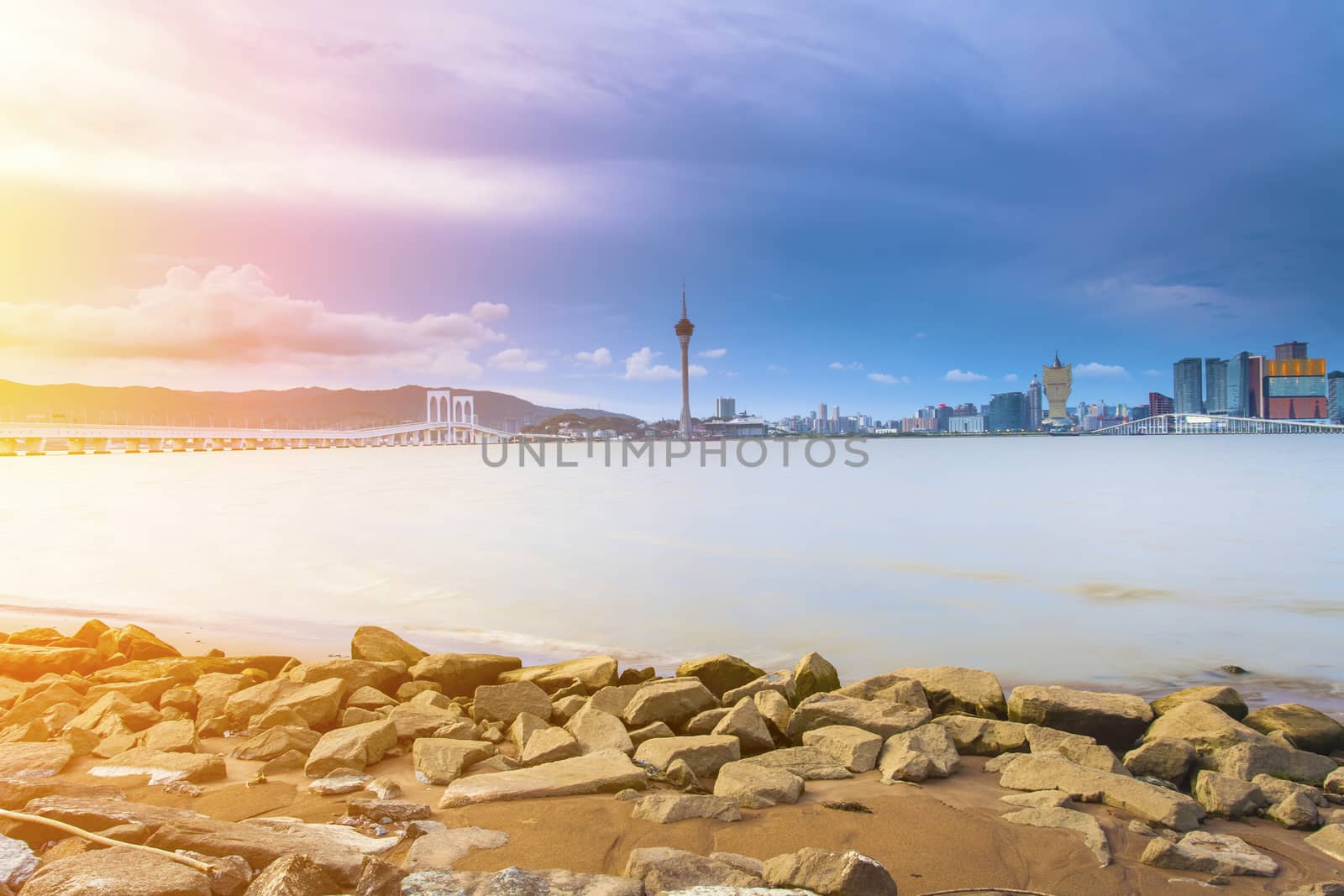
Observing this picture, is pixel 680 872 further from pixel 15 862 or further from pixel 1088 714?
pixel 1088 714

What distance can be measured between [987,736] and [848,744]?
0.93 meters

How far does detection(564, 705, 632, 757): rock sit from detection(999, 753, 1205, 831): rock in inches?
76.7

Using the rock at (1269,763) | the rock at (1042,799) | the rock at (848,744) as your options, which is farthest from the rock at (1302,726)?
the rock at (848,744)

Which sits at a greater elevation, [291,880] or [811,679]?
[291,880]

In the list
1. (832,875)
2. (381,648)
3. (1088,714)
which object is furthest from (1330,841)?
(381,648)

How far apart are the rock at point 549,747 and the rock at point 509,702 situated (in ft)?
1.97

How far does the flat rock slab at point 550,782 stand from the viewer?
4.06 meters

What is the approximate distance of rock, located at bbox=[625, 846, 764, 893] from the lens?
3100mm

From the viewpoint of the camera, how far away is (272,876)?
9.45 feet

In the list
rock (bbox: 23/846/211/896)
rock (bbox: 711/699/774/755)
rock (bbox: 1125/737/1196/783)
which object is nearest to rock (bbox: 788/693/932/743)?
rock (bbox: 711/699/774/755)

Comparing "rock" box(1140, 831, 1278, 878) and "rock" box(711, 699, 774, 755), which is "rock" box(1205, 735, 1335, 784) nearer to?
"rock" box(1140, 831, 1278, 878)

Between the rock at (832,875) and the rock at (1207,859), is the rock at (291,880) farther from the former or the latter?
the rock at (1207,859)

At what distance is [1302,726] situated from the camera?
209 inches

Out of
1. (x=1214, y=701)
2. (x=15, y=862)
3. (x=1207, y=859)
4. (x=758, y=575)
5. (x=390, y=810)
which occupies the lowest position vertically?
(x=758, y=575)
